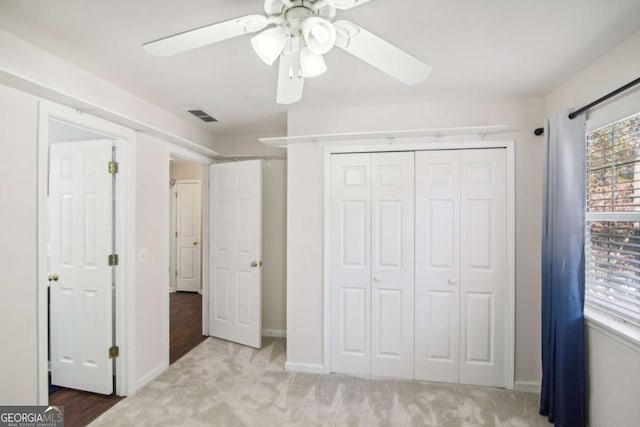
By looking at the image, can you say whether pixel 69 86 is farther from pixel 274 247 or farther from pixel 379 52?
pixel 274 247

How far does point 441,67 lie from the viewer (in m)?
1.87

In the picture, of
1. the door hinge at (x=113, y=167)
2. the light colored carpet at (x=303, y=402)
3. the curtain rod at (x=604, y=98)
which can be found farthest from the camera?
the door hinge at (x=113, y=167)

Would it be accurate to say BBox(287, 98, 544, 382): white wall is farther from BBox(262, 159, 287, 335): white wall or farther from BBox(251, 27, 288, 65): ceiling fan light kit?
BBox(251, 27, 288, 65): ceiling fan light kit

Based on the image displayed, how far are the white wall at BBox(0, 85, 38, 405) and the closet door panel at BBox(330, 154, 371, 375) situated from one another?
200cm

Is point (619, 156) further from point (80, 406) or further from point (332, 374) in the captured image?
point (80, 406)

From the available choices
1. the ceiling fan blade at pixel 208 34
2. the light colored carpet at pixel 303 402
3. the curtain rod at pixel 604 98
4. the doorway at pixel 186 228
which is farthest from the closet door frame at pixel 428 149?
the doorway at pixel 186 228

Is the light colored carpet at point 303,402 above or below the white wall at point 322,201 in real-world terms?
below

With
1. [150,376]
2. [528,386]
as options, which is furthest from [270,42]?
[528,386]

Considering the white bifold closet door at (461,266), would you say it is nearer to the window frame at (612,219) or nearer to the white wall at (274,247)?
the window frame at (612,219)

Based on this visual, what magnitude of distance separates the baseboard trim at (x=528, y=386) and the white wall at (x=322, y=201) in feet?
0.10

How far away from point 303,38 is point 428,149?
1.72m

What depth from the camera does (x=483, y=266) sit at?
7.86ft

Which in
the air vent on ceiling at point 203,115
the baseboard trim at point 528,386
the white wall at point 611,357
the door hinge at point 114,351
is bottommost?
the baseboard trim at point 528,386

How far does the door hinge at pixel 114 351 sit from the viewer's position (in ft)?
7.43
